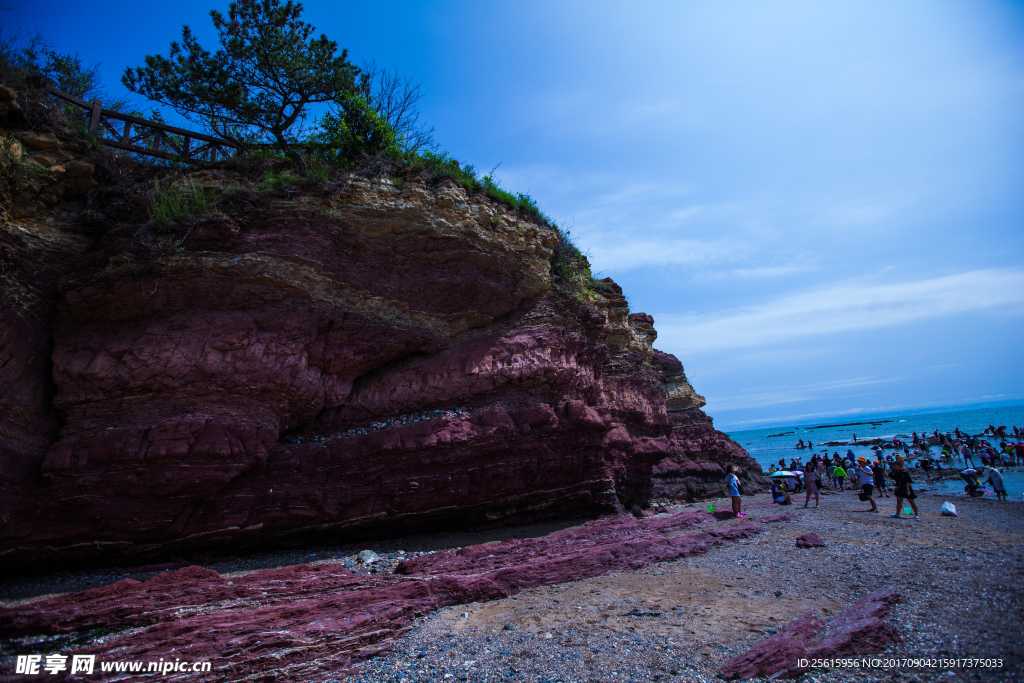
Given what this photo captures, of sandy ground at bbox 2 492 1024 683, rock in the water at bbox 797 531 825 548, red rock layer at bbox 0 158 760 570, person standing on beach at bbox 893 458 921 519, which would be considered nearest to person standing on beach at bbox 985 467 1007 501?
person standing on beach at bbox 893 458 921 519

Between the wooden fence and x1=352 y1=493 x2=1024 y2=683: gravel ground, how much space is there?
1212 cm

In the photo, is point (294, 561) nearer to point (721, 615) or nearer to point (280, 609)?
point (280, 609)

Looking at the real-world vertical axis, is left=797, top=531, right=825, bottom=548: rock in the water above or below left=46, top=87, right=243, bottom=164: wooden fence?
below

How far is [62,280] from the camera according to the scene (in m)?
8.66

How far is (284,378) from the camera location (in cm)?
954

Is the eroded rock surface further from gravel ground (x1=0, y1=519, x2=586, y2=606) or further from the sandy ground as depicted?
gravel ground (x1=0, y1=519, x2=586, y2=606)

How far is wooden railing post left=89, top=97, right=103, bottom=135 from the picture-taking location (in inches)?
419

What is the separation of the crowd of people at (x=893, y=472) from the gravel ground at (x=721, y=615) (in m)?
4.05

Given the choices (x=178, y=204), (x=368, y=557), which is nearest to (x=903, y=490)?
(x=368, y=557)

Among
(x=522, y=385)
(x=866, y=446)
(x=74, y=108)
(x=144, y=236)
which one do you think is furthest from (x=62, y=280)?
(x=866, y=446)

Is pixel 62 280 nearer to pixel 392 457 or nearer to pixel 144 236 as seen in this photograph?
pixel 144 236

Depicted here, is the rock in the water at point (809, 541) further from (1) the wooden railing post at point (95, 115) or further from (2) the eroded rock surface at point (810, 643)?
(1) the wooden railing post at point (95, 115)

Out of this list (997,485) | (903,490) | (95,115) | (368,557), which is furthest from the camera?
(997,485)

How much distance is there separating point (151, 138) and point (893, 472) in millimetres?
30837
